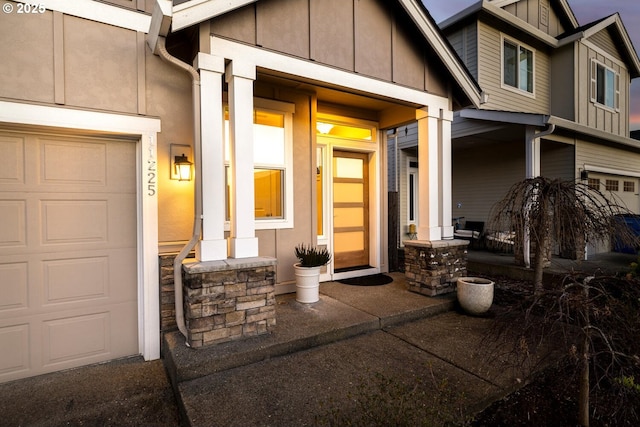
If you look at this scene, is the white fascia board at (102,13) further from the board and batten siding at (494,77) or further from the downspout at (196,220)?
the board and batten siding at (494,77)

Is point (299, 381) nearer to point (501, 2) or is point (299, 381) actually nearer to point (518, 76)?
point (518, 76)

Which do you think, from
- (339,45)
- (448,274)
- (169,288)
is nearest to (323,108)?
(339,45)

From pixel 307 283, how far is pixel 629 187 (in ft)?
37.5

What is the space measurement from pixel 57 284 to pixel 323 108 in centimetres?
400

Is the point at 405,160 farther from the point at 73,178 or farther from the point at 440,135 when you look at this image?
the point at 73,178

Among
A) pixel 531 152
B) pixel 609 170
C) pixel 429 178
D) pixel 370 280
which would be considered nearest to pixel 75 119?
pixel 429 178

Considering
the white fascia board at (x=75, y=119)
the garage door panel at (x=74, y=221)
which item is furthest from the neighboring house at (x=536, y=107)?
the garage door panel at (x=74, y=221)

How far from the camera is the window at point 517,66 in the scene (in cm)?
850

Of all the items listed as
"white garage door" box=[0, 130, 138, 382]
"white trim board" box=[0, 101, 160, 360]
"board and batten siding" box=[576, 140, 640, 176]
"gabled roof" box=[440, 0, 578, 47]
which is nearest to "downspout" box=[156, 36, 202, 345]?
"white trim board" box=[0, 101, 160, 360]

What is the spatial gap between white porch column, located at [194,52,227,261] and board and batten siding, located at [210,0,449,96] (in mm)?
383

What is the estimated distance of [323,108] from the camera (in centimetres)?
505

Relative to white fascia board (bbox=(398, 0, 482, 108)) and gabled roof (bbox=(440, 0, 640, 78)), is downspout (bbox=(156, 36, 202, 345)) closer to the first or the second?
white fascia board (bbox=(398, 0, 482, 108))

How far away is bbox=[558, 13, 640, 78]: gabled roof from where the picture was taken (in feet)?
29.1

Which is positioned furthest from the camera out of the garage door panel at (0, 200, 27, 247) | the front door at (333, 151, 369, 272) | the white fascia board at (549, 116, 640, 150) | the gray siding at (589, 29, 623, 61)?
the gray siding at (589, 29, 623, 61)
